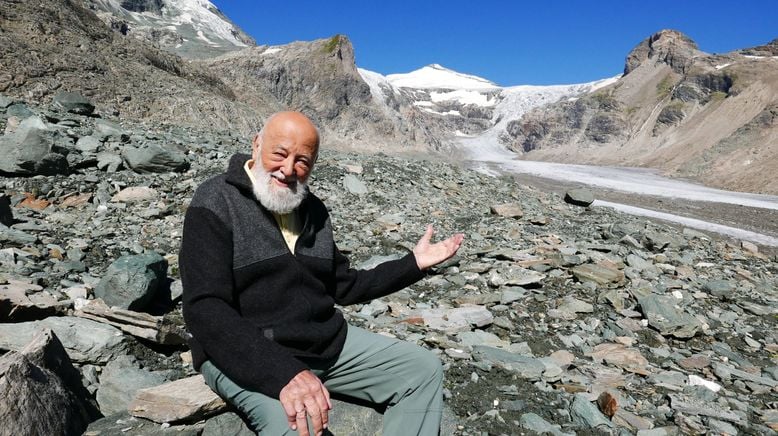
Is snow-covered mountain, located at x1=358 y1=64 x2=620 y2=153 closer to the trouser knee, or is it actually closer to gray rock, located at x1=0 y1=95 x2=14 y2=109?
gray rock, located at x1=0 y1=95 x2=14 y2=109

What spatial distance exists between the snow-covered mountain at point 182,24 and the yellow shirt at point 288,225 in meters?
A: 74.5

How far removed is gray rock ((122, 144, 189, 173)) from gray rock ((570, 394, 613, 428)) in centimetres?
1082

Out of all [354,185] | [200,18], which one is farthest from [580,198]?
[200,18]

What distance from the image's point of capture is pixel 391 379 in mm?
3211

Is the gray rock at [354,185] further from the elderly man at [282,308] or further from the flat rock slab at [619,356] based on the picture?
the elderly man at [282,308]

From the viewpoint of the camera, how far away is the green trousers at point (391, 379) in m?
3.08

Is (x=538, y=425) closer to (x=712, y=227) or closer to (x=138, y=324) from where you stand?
(x=138, y=324)

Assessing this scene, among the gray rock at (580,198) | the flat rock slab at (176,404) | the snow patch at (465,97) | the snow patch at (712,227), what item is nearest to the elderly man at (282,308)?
the flat rock slab at (176,404)

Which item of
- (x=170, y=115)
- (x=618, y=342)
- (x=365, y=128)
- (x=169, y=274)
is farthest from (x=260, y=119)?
(x=618, y=342)

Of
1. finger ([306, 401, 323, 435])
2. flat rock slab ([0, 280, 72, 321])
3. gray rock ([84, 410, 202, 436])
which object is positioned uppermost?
finger ([306, 401, 323, 435])

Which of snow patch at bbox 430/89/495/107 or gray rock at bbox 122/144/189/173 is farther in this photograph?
snow patch at bbox 430/89/495/107

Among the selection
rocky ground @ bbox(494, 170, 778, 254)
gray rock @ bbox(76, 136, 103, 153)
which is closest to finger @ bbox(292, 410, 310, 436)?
gray rock @ bbox(76, 136, 103, 153)

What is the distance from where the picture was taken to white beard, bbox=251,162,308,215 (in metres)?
2.97

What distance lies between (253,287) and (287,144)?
3.05 ft
